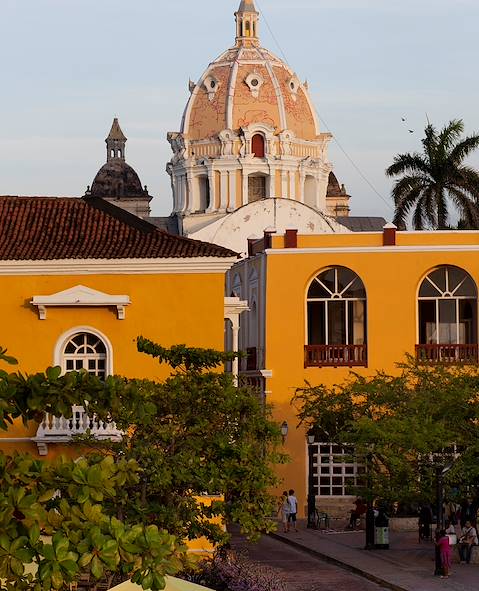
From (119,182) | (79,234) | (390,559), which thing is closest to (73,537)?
(390,559)

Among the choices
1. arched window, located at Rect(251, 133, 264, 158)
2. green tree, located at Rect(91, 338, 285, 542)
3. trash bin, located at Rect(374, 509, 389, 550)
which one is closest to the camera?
green tree, located at Rect(91, 338, 285, 542)

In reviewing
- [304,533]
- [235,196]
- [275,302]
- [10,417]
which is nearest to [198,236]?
[235,196]

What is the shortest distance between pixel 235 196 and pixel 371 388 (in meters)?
46.6

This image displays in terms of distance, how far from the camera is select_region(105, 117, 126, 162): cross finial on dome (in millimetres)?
124062

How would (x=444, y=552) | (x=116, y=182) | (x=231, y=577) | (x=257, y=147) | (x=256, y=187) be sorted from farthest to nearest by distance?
(x=116, y=182)
(x=257, y=147)
(x=256, y=187)
(x=444, y=552)
(x=231, y=577)

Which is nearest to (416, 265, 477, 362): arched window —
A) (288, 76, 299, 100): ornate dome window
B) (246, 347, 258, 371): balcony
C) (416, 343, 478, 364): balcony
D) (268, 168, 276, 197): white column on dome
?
(416, 343, 478, 364): balcony

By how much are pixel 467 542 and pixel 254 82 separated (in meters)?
57.4

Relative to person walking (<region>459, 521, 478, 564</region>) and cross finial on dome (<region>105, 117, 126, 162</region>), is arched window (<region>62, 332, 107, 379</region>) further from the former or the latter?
cross finial on dome (<region>105, 117, 126, 162</region>)

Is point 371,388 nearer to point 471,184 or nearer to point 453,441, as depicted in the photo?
point 453,441

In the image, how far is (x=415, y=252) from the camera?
4303 cm

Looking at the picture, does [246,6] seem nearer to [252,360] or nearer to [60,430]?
[252,360]

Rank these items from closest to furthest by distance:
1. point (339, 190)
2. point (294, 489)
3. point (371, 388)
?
point (371, 388) → point (294, 489) → point (339, 190)

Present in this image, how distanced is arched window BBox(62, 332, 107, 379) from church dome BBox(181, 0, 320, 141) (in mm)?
53906

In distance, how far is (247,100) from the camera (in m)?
85.5
